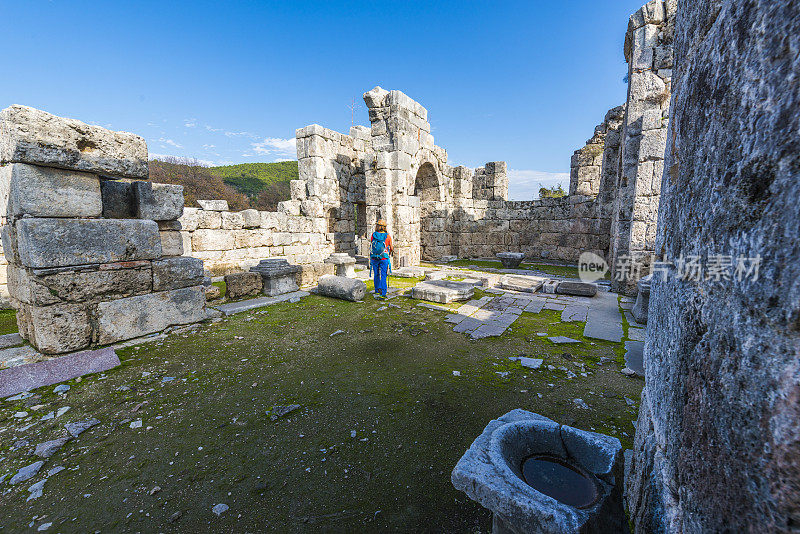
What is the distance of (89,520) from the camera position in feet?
5.82

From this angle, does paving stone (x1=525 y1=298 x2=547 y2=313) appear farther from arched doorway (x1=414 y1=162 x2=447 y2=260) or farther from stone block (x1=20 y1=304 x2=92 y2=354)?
arched doorway (x1=414 y1=162 x2=447 y2=260)

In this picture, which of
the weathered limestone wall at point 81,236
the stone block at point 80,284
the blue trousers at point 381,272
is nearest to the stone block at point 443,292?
the blue trousers at point 381,272

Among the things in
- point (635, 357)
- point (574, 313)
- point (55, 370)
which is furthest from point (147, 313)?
point (574, 313)

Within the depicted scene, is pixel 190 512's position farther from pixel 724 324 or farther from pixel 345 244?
pixel 345 244

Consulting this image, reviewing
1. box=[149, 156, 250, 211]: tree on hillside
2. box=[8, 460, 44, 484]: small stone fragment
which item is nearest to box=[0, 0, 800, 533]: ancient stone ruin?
box=[8, 460, 44, 484]: small stone fragment

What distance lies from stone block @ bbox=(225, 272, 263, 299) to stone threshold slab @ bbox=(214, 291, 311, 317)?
277 millimetres

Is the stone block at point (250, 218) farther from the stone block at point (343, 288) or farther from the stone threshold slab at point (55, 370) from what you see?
the stone threshold slab at point (55, 370)

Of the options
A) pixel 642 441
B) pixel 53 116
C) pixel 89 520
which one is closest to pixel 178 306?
pixel 53 116

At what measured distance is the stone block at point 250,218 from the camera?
8.82 metres

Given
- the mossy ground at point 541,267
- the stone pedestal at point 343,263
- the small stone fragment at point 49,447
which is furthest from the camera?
the mossy ground at point 541,267

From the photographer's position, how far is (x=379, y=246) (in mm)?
6621

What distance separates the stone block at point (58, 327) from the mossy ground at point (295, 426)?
1.71ft

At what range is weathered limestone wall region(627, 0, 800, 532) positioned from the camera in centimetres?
60

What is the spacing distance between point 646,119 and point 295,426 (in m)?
7.41
